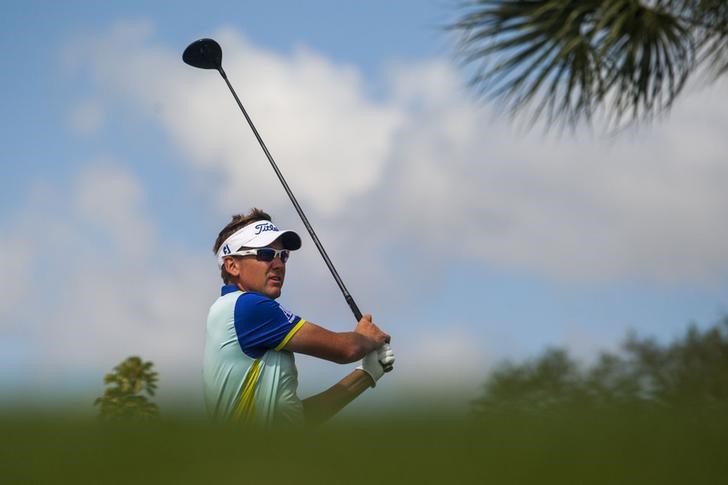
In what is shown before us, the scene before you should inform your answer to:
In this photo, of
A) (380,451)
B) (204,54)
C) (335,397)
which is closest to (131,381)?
(204,54)

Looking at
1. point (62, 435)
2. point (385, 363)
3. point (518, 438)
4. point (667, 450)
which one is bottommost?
point (667, 450)

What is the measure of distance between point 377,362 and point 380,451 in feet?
8.74

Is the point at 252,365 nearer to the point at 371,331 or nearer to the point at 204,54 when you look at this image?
the point at 371,331

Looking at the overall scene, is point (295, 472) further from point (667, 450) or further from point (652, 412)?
point (652, 412)

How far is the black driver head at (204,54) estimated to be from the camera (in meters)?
7.75

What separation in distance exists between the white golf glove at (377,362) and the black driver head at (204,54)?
3565 millimetres

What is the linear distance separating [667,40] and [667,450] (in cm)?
730

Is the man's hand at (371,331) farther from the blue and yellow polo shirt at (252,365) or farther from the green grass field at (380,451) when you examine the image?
the green grass field at (380,451)

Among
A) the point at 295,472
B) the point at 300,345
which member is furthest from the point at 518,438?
the point at 300,345

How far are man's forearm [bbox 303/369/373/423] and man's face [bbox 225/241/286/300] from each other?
54cm

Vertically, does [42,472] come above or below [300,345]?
below

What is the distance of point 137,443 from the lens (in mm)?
2430

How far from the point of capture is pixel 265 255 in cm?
491

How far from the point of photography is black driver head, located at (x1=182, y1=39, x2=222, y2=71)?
775cm
